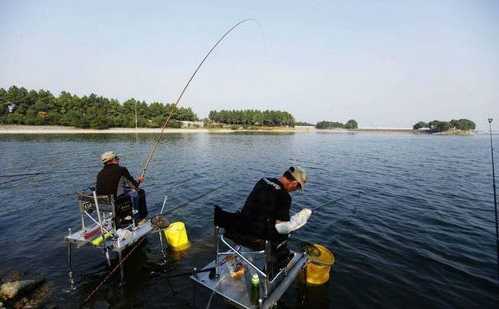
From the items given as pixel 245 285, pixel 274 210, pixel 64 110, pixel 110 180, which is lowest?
pixel 245 285

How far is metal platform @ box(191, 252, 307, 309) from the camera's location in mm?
4781

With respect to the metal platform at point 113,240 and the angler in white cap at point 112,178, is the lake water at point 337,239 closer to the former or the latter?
the metal platform at point 113,240

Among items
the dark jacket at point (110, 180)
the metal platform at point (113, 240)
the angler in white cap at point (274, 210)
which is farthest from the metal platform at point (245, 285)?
the dark jacket at point (110, 180)

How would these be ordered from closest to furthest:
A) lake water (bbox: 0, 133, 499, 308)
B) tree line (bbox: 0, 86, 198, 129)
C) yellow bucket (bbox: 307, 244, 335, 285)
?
1. lake water (bbox: 0, 133, 499, 308)
2. yellow bucket (bbox: 307, 244, 335, 285)
3. tree line (bbox: 0, 86, 198, 129)

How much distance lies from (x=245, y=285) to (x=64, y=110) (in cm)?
10933

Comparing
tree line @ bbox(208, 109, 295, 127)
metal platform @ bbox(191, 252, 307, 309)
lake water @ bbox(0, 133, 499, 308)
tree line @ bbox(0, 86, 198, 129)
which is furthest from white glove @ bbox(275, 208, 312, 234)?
tree line @ bbox(208, 109, 295, 127)

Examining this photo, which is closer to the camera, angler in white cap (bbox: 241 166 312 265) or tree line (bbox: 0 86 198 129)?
angler in white cap (bbox: 241 166 312 265)

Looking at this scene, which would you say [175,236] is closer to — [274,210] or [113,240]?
[113,240]

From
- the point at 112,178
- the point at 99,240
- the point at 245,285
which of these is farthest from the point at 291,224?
the point at 99,240

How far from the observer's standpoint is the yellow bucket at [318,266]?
21.8ft

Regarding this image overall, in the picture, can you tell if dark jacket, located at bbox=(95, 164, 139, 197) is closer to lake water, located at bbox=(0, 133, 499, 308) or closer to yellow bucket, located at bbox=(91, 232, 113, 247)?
yellow bucket, located at bbox=(91, 232, 113, 247)

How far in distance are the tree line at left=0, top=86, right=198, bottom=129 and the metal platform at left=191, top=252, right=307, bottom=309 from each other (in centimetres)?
9351

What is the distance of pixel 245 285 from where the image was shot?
5.37m

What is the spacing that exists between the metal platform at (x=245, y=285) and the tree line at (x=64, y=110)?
93.5m
